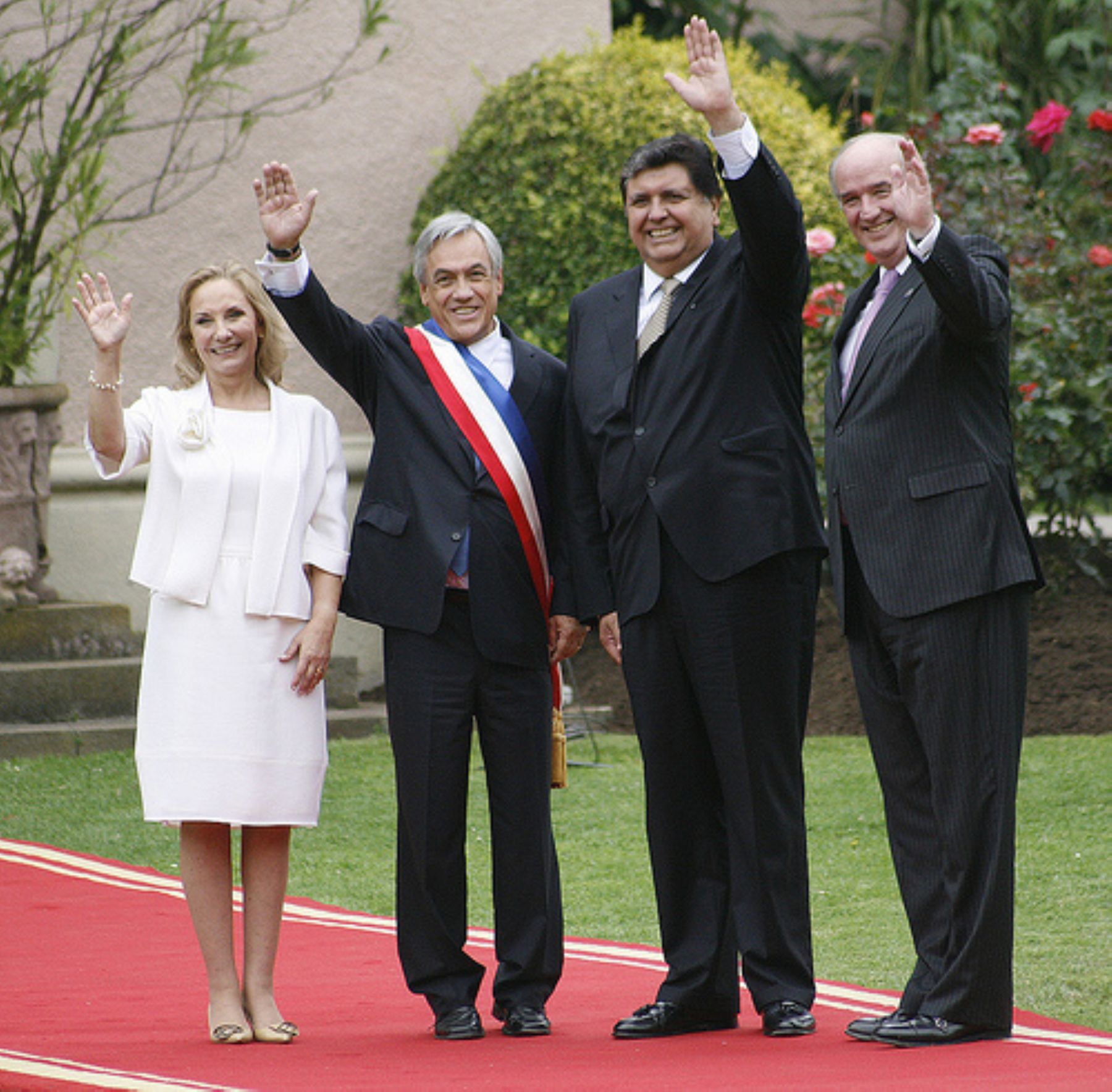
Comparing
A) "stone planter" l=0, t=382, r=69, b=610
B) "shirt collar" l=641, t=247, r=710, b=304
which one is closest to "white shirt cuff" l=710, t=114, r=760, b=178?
"shirt collar" l=641, t=247, r=710, b=304

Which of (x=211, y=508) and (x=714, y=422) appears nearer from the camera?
(x=714, y=422)

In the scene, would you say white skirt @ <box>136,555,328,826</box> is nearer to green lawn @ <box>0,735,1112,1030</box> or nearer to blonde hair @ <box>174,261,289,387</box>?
blonde hair @ <box>174,261,289,387</box>

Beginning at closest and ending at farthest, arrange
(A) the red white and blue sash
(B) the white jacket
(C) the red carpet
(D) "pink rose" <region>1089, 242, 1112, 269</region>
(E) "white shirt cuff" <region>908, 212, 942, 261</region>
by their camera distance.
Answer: (C) the red carpet, (E) "white shirt cuff" <region>908, 212, 942, 261</region>, (B) the white jacket, (A) the red white and blue sash, (D) "pink rose" <region>1089, 242, 1112, 269</region>

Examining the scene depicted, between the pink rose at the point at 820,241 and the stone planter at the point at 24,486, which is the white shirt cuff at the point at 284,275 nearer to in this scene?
the pink rose at the point at 820,241

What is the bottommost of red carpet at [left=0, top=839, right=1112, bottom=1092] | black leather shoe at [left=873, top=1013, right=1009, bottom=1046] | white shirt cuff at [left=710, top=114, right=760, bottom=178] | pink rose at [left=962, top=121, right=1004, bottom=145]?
red carpet at [left=0, top=839, right=1112, bottom=1092]

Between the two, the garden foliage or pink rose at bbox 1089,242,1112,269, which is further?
the garden foliage

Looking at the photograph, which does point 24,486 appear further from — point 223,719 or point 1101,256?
point 1101,256

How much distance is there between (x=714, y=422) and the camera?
→ 4184 mm

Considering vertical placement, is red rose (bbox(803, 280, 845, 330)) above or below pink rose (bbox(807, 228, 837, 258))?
below

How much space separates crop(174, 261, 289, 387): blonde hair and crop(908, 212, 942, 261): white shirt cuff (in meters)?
1.46

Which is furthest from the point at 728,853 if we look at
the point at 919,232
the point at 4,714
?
the point at 4,714

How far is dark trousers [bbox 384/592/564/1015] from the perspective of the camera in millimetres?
4277

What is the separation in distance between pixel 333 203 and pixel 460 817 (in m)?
6.18

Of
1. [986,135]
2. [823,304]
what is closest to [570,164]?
[823,304]
